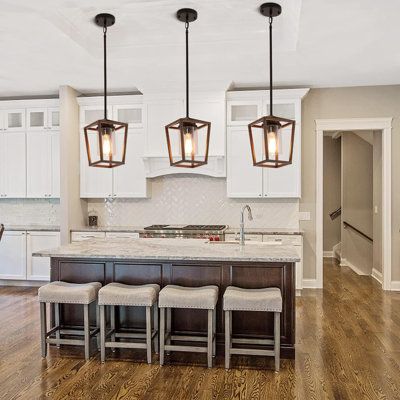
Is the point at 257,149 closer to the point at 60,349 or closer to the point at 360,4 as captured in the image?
the point at 360,4

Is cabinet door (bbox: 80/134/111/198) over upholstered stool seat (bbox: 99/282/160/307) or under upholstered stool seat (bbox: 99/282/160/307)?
over

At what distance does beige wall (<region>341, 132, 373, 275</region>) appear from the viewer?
7716 millimetres

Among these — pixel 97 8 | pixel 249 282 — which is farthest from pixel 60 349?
pixel 97 8

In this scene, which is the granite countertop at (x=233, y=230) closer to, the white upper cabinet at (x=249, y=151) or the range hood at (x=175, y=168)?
the white upper cabinet at (x=249, y=151)

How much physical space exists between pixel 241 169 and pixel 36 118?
3.13 meters

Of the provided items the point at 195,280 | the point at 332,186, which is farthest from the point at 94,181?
the point at 332,186

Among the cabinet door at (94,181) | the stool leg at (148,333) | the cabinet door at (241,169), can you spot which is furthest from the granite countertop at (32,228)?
the stool leg at (148,333)

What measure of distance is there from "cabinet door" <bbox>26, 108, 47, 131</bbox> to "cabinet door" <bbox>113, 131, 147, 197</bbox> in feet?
4.04

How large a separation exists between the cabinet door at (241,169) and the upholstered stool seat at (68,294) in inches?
114

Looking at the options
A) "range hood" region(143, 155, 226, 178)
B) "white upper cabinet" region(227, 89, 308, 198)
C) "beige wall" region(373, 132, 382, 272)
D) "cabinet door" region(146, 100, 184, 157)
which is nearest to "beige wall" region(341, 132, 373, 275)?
"beige wall" region(373, 132, 382, 272)

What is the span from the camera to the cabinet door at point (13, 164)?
20.2 ft

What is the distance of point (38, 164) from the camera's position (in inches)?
241

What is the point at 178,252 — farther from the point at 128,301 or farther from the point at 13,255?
the point at 13,255

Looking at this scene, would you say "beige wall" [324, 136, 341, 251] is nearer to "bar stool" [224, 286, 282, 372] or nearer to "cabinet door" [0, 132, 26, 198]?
"cabinet door" [0, 132, 26, 198]
